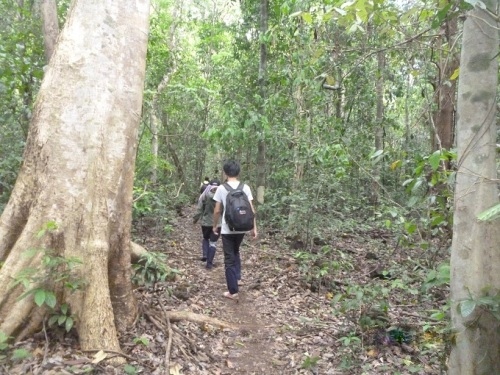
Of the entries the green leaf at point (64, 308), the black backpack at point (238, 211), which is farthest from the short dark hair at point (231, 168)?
the green leaf at point (64, 308)

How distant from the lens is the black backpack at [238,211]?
5.71 metres

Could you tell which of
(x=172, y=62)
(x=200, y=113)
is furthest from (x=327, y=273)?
(x=200, y=113)

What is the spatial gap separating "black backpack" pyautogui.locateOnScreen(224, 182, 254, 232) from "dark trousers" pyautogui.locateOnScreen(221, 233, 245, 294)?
0.19m

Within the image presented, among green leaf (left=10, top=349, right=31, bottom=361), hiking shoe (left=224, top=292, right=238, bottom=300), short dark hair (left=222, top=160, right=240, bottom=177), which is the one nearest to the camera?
green leaf (left=10, top=349, right=31, bottom=361)

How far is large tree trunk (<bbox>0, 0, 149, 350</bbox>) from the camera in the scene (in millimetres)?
3576

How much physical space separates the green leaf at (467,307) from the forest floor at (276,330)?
0.53 meters

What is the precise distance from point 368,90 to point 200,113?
7.88 metres

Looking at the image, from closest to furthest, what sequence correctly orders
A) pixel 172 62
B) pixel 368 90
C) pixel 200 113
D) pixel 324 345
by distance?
pixel 324 345 → pixel 368 90 → pixel 172 62 → pixel 200 113

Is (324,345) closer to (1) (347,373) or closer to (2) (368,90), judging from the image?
(1) (347,373)

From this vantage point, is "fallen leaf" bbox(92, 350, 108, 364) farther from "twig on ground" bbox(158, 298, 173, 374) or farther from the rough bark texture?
the rough bark texture

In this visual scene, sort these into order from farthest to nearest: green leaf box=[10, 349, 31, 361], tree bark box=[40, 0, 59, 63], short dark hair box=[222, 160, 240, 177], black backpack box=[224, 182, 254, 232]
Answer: tree bark box=[40, 0, 59, 63]
short dark hair box=[222, 160, 240, 177]
black backpack box=[224, 182, 254, 232]
green leaf box=[10, 349, 31, 361]

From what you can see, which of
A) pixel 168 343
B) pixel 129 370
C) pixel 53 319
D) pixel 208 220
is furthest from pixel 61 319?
pixel 208 220

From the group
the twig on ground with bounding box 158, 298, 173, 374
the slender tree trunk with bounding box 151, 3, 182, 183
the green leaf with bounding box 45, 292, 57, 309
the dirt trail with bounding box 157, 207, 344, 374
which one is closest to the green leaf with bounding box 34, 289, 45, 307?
the green leaf with bounding box 45, 292, 57, 309

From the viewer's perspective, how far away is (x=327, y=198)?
32.3ft
